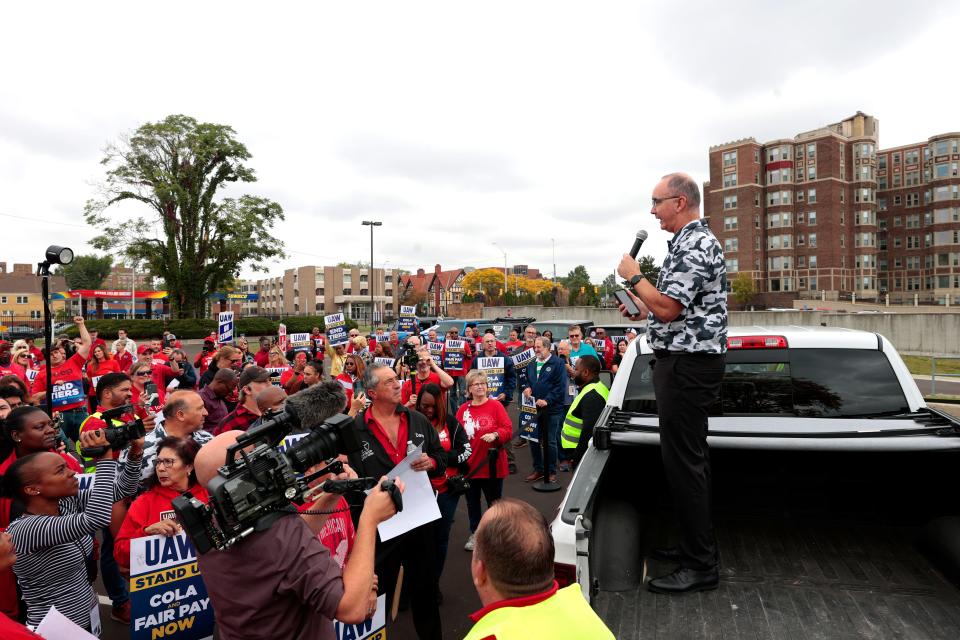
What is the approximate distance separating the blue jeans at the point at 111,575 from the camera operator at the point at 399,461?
86.2 inches

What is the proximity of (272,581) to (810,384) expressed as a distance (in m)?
3.29

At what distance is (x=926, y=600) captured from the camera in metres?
2.57

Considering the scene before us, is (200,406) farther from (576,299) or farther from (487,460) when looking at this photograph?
(576,299)

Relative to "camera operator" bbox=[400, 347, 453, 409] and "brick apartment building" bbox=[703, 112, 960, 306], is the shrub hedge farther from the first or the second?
"brick apartment building" bbox=[703, 112, 960, 306]

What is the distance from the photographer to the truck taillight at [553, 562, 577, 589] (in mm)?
2193

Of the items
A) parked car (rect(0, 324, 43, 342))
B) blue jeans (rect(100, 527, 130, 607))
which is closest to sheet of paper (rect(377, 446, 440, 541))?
blue jeans (rect(100, 527, 130, 607))

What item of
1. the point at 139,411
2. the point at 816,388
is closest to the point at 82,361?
the point at 139,411

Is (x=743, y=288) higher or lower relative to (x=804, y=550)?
higher

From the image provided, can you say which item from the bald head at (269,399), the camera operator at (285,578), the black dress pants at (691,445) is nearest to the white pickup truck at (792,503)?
the black dress pants at (691,445)

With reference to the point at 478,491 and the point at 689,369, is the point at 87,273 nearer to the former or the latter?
the point at 478,491

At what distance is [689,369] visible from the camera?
9.11 ft

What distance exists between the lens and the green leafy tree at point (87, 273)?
11850 centimetres

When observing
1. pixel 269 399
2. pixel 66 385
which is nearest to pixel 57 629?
pixel 269 399

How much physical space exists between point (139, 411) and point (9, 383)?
1.52 meters
